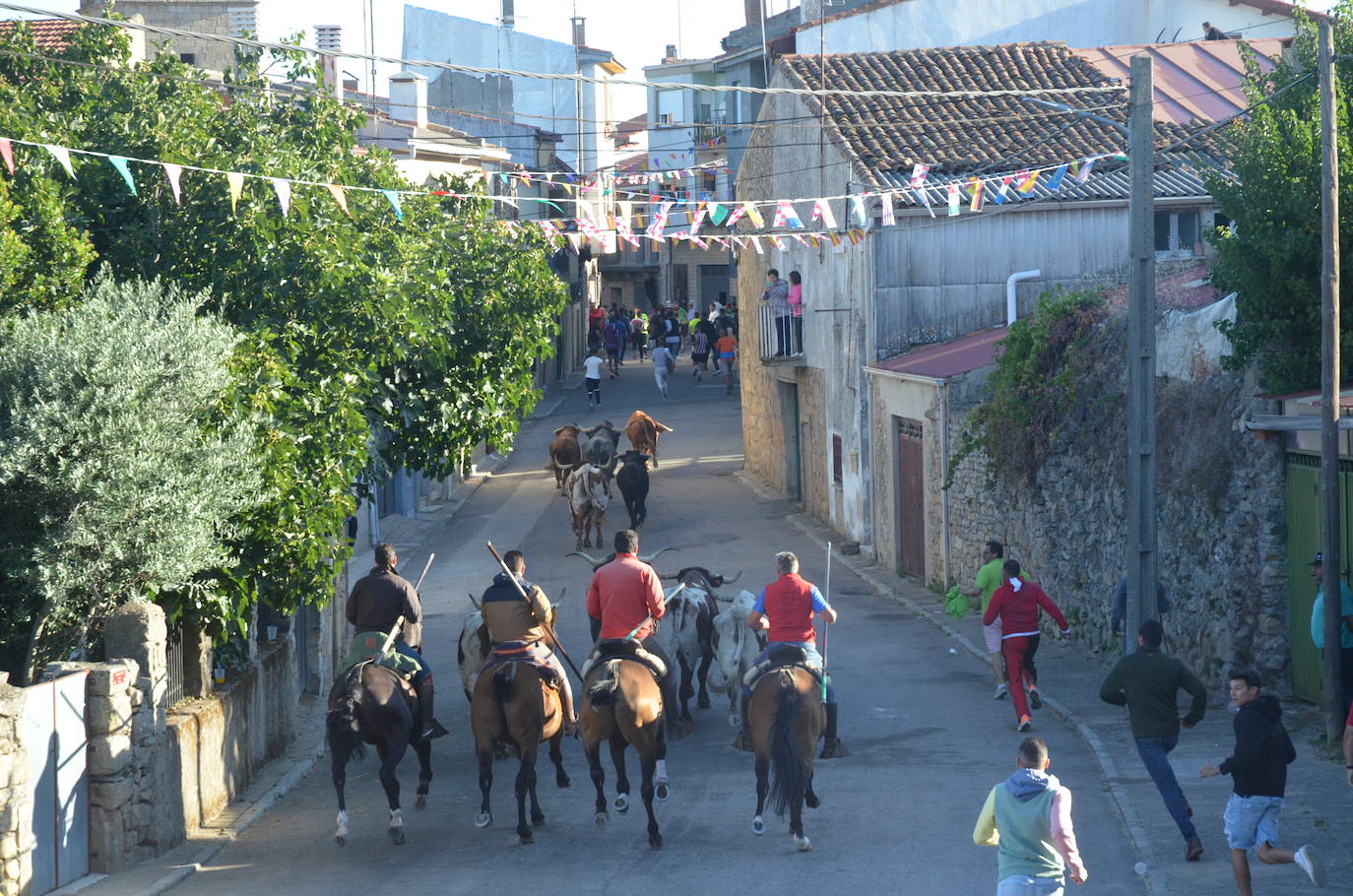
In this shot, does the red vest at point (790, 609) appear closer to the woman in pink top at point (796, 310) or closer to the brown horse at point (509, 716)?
the brown horse at point (509, 716)

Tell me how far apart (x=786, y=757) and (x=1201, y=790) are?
11.5ft

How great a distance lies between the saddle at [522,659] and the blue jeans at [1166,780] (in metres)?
4.24

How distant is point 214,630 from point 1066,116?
63.1 ft

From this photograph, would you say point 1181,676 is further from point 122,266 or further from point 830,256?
point 830,256

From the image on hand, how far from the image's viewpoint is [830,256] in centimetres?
2709

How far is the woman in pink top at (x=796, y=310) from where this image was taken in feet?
97.3

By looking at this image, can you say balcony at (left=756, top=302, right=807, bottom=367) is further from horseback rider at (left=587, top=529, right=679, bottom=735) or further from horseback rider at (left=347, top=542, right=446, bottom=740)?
horseback rider at (left=587, top=529, right=679, bottom=735)

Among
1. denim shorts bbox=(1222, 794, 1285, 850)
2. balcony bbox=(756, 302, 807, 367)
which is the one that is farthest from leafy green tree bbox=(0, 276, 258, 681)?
balcony bbox=(756, 302, 807, 367)

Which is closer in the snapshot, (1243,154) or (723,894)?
(723,894)

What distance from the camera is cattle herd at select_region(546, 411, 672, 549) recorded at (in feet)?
83.4

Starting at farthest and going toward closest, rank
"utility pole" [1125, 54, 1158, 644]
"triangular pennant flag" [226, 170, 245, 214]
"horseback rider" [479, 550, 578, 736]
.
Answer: "utility pole" [1125, 54, 1158, 644] < "triangular pennant flag" [226, 170, 245, 214] < "horseback rider" [479, 550, 578, 736]

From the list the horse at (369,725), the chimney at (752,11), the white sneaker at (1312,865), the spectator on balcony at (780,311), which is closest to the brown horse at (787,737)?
the horse at (369,725)

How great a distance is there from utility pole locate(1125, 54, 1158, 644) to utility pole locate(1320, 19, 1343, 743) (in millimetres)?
1735

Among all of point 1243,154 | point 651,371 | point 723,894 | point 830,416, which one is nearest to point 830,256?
point 830,416
